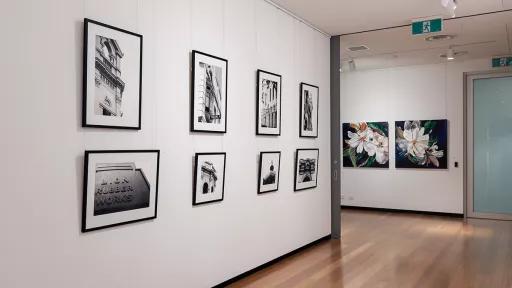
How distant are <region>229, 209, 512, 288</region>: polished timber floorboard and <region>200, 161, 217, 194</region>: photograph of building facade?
1307 millimetres

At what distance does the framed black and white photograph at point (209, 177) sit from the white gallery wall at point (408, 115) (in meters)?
7.39

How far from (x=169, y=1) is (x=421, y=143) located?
27.6ft

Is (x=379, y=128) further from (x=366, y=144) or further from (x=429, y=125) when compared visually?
(x=429, y=125)

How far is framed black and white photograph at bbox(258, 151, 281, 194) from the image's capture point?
19.7ft

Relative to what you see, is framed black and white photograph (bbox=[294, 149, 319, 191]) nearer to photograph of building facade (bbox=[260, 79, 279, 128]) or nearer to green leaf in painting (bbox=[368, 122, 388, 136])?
photograph of building facade (bbox=[260, 79, 279, 128])

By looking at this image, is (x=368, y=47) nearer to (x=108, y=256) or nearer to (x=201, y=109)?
(x=201, y=109)

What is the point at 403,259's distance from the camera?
6.66 metres

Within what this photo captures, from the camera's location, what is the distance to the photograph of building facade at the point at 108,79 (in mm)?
3672

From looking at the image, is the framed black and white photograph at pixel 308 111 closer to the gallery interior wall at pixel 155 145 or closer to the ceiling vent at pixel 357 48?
the gallery interior wall at pixel 155 145

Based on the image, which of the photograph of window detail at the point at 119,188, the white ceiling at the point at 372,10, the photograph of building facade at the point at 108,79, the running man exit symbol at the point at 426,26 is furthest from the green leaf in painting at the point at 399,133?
the photograph of building facade at the point at 108,79

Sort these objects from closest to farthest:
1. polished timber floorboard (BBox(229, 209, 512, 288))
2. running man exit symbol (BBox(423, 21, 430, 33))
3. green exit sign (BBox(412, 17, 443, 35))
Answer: polished timber floorboard (BBox(229, 209, 512, 288)) < green exit sign (BBox(412, 17, 443, 35)) < running man exit symbol (BBox(423, 21, 430, 33))

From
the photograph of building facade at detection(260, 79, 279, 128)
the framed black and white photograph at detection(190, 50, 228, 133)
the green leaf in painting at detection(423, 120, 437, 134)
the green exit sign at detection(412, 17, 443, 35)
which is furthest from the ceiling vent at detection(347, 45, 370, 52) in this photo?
the framed black and white photograph at detection(190, 50, 228, 133)

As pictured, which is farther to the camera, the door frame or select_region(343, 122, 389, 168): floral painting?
select_region(343, 122, 389, 168): floral painting

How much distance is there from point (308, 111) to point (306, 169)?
3.11 feet
